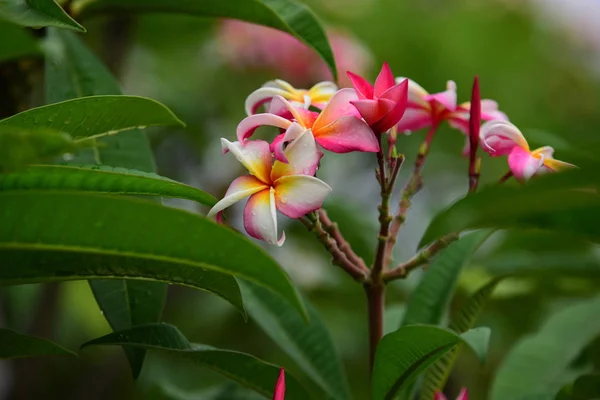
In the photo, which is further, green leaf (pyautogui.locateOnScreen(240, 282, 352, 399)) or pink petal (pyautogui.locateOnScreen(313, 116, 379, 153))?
green leaf (pyautogui.locateOnScreen(240, 282, 352, 399))

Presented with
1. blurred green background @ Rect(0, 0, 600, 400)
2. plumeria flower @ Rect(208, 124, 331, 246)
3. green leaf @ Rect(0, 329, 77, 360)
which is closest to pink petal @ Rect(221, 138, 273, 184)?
plumeria flower @ Rect(208, 124, 331, 246)

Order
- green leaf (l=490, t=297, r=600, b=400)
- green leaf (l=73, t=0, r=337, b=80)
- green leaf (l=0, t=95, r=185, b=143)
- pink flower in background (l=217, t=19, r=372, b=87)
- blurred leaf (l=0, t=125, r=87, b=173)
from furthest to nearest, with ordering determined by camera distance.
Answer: pink flower in background (l=217, t=19, r=372, b=87) → green leaf (l=490, t=297, r=600, b=400) → green leaf (l=73, t=0, r=337, b=80) → green leaf (l=0, t=95, r=185, b=143) → blurred leaf (l=0, t=125, r=87, b=173)

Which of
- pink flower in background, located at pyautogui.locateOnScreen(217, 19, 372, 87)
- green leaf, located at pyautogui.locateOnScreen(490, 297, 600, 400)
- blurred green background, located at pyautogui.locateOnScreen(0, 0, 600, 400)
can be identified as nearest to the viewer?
green leaf, located at pyautogui.locateOnScreen(490, 297, 600, 400)

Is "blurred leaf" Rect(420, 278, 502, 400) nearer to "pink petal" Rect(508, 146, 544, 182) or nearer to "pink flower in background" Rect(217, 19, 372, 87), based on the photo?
"pink petal" Rect(508, 146, 544, 182)

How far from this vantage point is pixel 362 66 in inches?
79.6

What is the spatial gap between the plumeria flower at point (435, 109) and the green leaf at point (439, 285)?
14 centimetres

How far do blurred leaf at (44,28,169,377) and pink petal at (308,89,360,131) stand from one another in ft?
0.43

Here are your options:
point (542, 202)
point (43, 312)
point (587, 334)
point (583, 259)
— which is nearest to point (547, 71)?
point (583, 259)

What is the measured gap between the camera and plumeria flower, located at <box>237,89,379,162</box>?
25.5 inches

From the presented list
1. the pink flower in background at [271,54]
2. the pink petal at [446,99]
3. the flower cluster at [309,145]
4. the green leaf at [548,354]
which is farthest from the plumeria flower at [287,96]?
the pink flower in background at [271,54]

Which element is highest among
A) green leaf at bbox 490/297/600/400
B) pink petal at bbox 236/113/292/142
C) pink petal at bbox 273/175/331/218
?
pink petal at bbox 236/113/292/142

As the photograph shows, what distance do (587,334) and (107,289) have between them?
644mm

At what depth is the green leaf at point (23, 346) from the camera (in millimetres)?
631

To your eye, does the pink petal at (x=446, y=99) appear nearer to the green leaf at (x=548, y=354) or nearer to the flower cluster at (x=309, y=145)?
the flower cluster at (x=309, y=145)
